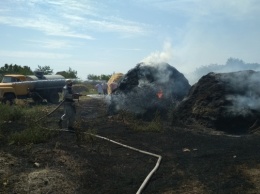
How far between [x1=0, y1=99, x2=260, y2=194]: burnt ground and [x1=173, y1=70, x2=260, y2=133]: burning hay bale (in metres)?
1.23

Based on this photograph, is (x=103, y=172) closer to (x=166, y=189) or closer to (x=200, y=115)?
(x=166, y=189)

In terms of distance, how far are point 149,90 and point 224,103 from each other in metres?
3.80

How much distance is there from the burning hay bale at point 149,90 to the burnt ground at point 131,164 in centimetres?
363

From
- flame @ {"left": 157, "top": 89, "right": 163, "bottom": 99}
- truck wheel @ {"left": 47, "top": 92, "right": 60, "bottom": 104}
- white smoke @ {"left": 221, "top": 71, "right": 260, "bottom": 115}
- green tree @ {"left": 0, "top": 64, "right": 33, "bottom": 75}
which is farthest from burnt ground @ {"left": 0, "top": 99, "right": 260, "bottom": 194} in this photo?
green tree @ {"left": 0, "top": 64, "right": 33, "bottom": 75}

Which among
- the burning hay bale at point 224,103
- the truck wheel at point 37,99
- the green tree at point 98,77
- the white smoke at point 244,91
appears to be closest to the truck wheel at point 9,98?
the truck wheel at point 37,99

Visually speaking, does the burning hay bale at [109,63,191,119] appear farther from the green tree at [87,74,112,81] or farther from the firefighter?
the green tree at [87,74,112,81]

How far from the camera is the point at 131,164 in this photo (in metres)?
7.86

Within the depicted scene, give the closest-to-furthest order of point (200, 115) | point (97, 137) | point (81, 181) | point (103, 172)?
point (81, 181), point (103, 172), point (97, 137), point (200, 115)

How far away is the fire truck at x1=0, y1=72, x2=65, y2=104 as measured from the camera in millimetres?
19812

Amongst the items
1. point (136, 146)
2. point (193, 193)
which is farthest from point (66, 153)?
point (193, 193)

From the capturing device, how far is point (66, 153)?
27.5 ft

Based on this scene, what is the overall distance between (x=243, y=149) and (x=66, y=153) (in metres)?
4.57

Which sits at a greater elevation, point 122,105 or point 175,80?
point 175,80

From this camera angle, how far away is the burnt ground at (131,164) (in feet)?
20.7
